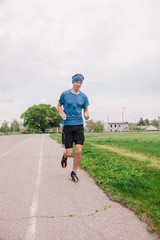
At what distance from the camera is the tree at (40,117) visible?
7356 cm

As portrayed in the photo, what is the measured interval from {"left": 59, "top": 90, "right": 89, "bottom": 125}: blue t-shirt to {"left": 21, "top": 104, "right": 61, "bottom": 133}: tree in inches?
2721

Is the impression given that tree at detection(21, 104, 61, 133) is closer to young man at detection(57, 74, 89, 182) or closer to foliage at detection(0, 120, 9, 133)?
foliage at detection(0, 120, 9, 133)

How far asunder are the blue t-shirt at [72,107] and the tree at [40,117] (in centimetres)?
6912

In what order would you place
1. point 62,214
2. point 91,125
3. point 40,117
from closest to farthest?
point 62,214
point 40,117
point 91,125

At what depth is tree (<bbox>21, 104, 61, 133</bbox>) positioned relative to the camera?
7356cm

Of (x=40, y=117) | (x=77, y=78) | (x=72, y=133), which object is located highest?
(x=40, y=117)

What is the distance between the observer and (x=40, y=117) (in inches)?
2921

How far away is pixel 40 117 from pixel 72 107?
70750 millimetres

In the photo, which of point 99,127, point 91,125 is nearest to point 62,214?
A: point 99,127

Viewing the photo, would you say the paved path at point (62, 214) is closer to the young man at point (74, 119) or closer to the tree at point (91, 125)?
the young man at point (74, 119)

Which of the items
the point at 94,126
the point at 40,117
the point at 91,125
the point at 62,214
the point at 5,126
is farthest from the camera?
the point at 91,125

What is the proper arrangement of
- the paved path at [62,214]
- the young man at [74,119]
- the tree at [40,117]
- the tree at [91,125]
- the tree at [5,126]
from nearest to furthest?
the paved path at [62,214], the young man at [74,119], the tree at [40,117], the tree at [5,126], the tree at [91,125]

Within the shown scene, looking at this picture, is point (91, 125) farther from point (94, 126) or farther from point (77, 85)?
point (77, 85)

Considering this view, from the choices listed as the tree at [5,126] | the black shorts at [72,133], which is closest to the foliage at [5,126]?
the tree at [5,126]
